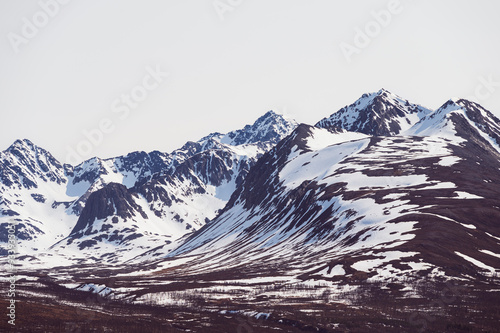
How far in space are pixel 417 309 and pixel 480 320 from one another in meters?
14.4

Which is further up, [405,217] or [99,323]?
[99,323]

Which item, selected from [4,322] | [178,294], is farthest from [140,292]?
[4,322]

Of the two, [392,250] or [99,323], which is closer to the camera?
[99,323]

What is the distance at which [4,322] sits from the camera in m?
116

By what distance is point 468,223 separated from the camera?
18412cm

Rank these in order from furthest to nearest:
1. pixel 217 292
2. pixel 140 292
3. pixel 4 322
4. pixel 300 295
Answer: pixel 140 292, pixel 217 292, pixel 300 295, pixel 4 322

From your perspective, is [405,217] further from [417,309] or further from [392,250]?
[417,309]

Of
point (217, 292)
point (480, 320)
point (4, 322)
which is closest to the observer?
point (480, 320)

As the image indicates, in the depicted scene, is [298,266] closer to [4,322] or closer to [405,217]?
[405,217]

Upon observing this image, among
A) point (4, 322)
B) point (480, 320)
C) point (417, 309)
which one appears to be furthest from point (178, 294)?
point (480, 320)

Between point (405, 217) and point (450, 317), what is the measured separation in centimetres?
8586

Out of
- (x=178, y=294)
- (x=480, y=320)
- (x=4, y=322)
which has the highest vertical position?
(x=4, y=322)

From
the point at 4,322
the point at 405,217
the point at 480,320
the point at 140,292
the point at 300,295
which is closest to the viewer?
the point at 480,320

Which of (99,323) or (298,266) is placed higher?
(99,323)
